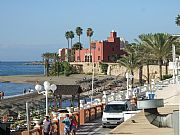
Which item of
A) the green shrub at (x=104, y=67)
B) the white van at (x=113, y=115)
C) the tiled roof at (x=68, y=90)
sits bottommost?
the white van at (x=113, y=115)

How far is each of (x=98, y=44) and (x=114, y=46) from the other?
17.1 feet

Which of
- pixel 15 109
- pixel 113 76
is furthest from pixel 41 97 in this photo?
pixel 113 76

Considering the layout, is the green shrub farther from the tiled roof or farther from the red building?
the tiled roof

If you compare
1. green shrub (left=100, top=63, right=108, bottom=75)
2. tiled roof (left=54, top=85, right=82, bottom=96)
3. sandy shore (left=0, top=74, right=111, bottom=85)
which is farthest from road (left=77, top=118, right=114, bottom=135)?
green shrub (left=100, top=63, right=108, bottom=75)

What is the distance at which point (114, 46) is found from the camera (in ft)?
417

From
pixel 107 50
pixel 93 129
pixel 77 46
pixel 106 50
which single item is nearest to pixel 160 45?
pixel 93 129

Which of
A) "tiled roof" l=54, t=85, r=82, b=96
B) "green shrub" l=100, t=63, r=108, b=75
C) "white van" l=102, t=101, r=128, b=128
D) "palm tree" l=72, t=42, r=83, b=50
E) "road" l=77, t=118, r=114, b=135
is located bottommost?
"road" l=77, t=118, r=114, b=135

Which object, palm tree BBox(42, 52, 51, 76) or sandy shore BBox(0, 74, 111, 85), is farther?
palm tree BBox(42, 52, 51, 76)

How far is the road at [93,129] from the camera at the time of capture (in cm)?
2679

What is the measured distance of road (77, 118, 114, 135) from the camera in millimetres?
26794

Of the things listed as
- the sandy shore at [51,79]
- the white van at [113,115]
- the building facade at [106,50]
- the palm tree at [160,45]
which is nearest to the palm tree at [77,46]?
the sandy shore at [51,79]

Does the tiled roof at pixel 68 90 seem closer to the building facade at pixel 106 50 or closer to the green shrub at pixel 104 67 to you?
the building facade at pixel 106 50

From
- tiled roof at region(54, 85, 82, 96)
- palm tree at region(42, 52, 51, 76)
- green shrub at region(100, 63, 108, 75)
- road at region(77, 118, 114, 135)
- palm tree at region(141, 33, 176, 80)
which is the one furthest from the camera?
palm tree at region(42, 52, 51, 76)

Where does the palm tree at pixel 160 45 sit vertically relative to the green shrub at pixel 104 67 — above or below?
above
